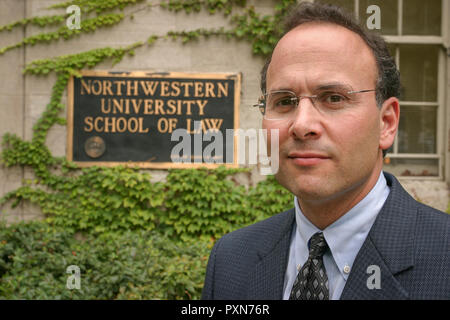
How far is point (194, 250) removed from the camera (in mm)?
4270

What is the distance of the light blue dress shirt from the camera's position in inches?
49.6

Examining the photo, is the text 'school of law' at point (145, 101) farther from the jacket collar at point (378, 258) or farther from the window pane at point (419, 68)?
the jacket collar at point (378, 258)

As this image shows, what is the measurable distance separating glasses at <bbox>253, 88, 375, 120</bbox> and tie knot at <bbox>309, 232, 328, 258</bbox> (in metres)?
0.41

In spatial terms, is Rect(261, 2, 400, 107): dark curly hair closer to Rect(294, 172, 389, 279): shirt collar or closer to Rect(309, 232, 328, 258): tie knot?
Rect(294, 172, 389, 279): shirt collar

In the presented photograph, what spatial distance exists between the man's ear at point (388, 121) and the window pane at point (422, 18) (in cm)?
411

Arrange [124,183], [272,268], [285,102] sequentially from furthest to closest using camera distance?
[124,183] < [272,268] < [285,102]


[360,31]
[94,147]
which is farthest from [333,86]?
[94,147]

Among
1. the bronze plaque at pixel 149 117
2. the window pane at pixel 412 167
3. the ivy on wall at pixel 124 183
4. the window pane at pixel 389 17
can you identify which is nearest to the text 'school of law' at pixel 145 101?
the bronze plaque at pixel 149 117

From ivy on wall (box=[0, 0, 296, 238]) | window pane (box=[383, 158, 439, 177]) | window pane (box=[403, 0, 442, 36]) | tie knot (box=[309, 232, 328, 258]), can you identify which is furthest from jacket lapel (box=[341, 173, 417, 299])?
window pane (box=[403, 0, 442, 36])

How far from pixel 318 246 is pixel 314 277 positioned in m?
0.10

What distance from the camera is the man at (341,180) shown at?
119 centimetres

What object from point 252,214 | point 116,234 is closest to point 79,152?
point 116,234

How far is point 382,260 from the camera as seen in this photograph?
1.20 m

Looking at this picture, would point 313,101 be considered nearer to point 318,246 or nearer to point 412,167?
point 318,246
